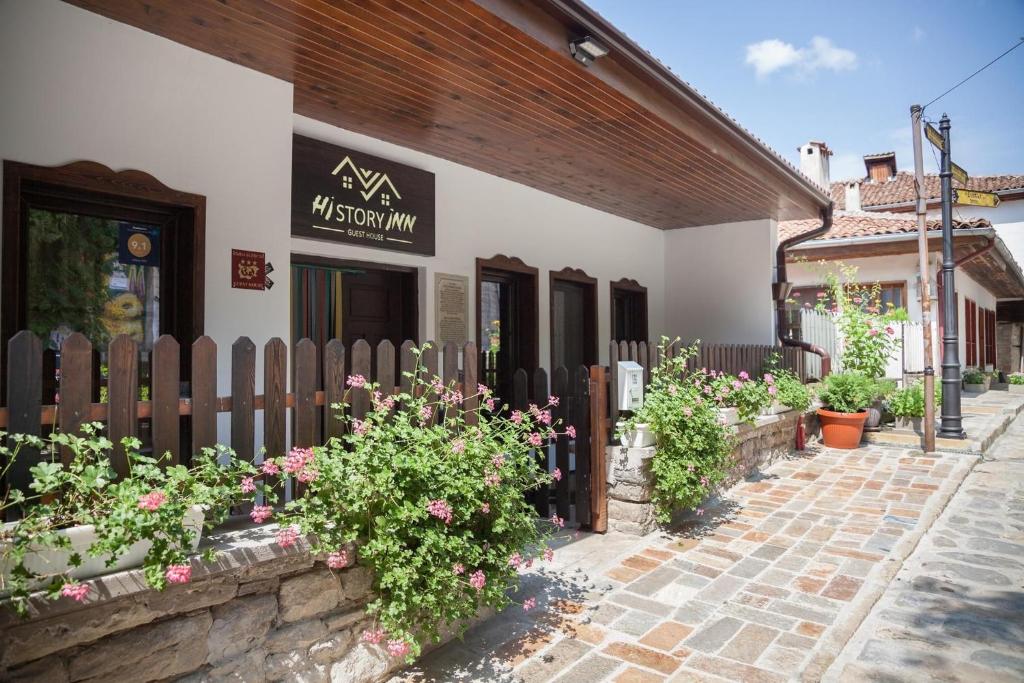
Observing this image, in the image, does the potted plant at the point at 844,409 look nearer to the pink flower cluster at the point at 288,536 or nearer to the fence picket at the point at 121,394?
the pink flower cluster at the point at 288,536

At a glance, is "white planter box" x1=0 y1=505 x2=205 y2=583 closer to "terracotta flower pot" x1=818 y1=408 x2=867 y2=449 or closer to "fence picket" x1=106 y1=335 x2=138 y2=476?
"fence picket" x1=106 y1=335 x2=138 y2=476

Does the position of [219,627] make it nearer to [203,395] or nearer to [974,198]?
[203,395]

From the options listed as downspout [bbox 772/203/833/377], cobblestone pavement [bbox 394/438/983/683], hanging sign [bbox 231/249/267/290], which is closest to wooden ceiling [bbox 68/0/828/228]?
hanging sign [bbox 231/249/267/290]

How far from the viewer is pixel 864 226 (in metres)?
11.2

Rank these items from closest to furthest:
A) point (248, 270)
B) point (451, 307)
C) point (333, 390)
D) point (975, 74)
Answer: point (333, 390), point (248, 270), point (451, 307), point (975, 74)

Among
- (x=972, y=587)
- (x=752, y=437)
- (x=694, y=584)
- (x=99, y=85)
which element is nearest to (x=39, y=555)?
(x=99, y=85)

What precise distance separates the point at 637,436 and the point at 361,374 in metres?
2.26

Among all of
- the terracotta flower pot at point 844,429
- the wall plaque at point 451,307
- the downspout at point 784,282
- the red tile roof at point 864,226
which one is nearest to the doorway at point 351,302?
the wall plaque at point 451,307

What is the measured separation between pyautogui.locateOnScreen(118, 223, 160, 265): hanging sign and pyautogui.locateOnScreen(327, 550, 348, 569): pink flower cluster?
7.85ft

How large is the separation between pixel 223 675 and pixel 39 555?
2.41 feet

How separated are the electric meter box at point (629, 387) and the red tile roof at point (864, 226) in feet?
22.1

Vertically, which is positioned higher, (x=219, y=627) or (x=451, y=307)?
(x=451, y=307)

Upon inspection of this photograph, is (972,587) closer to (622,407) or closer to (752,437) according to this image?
(622,407)

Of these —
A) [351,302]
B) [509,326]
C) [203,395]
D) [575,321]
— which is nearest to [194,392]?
[203,395]
